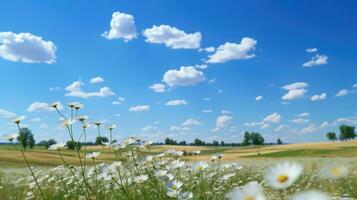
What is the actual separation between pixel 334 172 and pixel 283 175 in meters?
0.38

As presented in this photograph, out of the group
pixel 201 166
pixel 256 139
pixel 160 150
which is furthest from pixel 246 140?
pixel 201 166

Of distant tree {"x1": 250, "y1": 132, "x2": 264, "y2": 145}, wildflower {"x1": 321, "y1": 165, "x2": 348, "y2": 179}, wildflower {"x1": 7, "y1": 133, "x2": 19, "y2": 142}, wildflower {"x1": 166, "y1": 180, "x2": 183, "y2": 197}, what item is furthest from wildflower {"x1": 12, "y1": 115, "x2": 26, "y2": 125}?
distant tree {"x1": 250, "y1": 132, "x2": 264, "y2": 145}

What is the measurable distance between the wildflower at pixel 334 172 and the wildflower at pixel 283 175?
21 cm

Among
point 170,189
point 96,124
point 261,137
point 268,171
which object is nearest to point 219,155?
point 96,124

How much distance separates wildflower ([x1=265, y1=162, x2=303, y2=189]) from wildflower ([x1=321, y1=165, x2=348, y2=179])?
0.21 meters

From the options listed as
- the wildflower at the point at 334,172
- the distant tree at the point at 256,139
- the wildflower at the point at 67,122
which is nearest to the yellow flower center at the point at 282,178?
the wildflower at the point at 334,172

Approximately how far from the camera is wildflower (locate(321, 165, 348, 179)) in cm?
186

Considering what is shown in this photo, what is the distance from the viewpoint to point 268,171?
169 cm

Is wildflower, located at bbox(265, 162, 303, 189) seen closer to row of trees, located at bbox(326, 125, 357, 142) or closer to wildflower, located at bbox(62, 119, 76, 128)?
wildflower, located at bbox(62, 119, 76, 128)

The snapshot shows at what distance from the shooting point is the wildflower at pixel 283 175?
1524mm

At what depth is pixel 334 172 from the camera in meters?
1.93

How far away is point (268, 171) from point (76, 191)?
6.69 meters

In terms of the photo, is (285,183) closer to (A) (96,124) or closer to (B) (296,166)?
(B) (296,166)

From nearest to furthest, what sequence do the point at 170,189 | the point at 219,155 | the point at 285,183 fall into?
the point at 285,183
the point at 170,189
the point at 219,155
